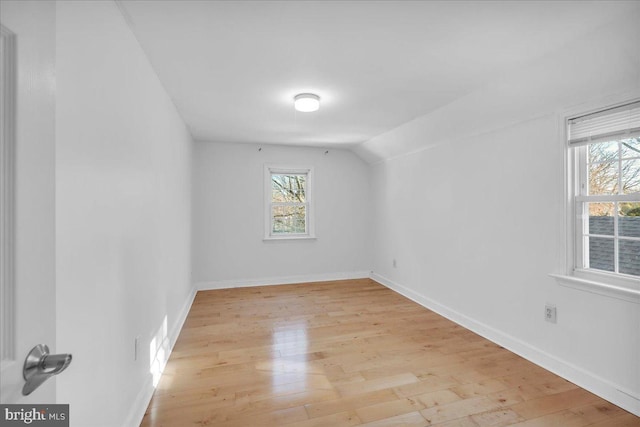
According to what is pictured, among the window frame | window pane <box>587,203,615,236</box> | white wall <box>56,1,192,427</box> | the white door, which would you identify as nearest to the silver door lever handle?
the white door

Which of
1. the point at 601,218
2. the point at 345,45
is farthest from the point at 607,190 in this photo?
the point at 345,45

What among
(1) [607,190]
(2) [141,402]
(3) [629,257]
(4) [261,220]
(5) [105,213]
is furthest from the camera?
(4) [261,220]

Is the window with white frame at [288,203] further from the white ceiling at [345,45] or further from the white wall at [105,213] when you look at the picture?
the white wall at [105,213]

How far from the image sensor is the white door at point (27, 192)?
57 centimetres

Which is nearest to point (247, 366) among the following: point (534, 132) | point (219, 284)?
point (219, 284)

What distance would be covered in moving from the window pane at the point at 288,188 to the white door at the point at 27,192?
4.45 m

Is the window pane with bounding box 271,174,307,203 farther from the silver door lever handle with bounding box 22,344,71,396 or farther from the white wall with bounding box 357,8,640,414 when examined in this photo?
the silver door lever handle with bounding box 22,344,71,396

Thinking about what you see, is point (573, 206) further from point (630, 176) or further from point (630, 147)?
point (630, 147)

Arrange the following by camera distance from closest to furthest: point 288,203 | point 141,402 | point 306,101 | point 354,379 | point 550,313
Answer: point 141,402 → point 354,379 → point 550,313 → point 306,101 → point 288,203

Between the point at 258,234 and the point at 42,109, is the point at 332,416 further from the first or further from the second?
the point at 258,234

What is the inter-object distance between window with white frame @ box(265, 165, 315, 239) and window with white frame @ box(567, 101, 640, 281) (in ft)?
11.9

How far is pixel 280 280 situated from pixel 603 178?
4.17 meters

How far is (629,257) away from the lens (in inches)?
79.5

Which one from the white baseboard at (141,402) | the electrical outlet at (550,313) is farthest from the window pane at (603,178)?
the white baseboard at (141,402)
